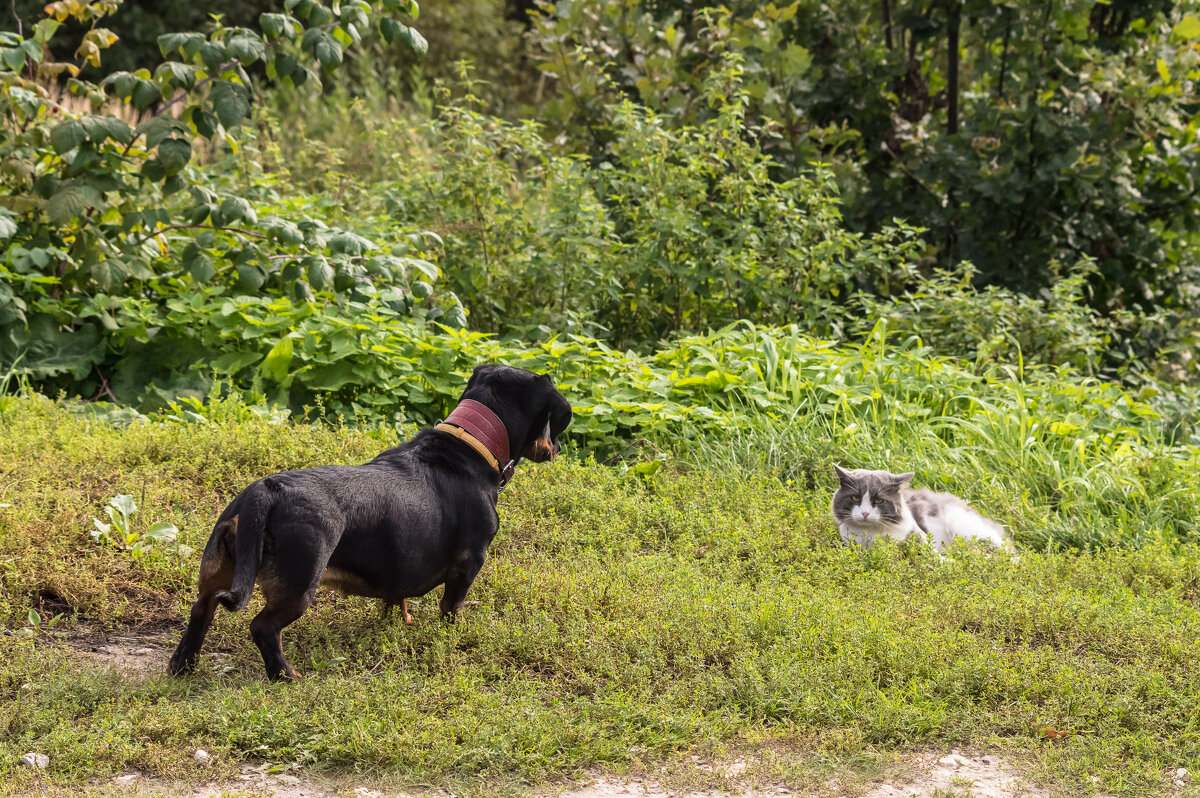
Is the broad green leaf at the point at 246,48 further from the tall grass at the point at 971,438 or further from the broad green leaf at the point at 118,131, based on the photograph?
the tall grass at the point at 971,438

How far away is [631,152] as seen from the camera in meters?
7.27

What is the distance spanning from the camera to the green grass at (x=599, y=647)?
10.1ft

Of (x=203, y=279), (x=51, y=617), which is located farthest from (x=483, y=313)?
(x=51, y=617)

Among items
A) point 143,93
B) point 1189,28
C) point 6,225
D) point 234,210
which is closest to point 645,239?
point 234,210

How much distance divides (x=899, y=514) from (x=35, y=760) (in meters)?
3.51

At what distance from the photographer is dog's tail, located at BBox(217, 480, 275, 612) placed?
3033 mm

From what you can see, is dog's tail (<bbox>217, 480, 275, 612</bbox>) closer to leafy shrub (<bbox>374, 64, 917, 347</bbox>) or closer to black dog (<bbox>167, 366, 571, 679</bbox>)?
black dog (<bbox>167, 366, 571, 679</bbox>)

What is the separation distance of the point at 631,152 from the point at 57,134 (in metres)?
3.53

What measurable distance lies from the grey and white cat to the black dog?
5.16 feet

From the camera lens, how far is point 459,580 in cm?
377

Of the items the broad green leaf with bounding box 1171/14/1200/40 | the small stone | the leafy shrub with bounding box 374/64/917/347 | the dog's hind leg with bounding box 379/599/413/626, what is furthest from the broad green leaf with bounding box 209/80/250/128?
the broad green leaf with bounding box 1171/14/1200/40

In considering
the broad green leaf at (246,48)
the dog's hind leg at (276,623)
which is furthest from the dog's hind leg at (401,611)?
the broad green leaf at (246,48)

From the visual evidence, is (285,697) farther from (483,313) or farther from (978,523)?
(483,313)

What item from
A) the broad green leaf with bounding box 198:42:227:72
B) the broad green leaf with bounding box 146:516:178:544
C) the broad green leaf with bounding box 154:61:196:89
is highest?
the broad green leaf with bounding box 198:42:227:72
